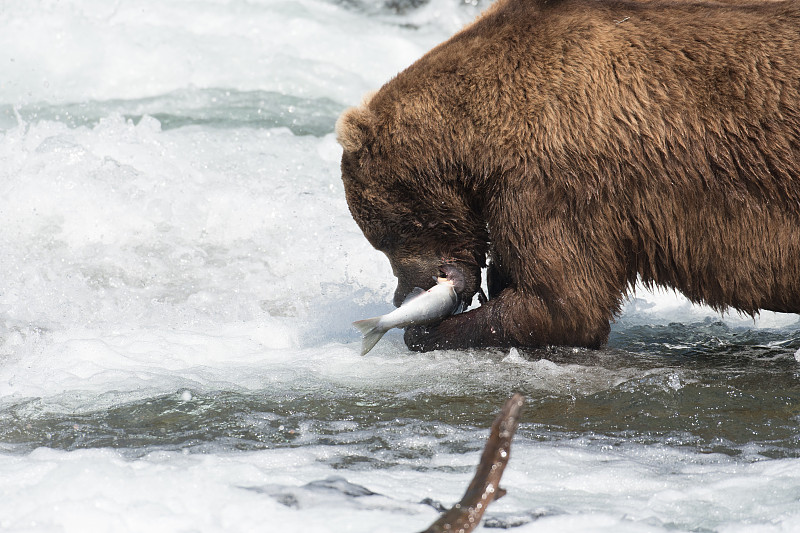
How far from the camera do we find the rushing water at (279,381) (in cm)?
269

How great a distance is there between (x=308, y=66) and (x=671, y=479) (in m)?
9.55

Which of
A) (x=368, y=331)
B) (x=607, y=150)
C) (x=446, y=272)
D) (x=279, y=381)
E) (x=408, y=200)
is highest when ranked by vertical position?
(x=607, y=150)

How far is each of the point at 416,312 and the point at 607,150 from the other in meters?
1.17

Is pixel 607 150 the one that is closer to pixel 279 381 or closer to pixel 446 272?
pixel 446 272

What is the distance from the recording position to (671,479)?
9.80 feet

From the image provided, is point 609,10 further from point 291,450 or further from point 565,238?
point 291,450

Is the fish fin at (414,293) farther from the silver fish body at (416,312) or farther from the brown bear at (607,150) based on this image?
the brown bear at (607,150)

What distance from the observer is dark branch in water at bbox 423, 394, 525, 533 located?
183 centimetres

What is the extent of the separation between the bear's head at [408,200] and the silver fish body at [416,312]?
9cm

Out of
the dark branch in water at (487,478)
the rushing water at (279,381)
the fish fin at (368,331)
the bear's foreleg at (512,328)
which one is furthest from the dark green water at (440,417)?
the dark branch in water at (487,478)

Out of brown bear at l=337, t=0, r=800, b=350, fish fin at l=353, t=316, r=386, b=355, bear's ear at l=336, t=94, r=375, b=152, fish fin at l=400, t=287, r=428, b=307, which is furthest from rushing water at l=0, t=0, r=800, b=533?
bear's ear at l=336, t=94, r=375, b=152

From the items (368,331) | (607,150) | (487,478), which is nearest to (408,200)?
(368,331)

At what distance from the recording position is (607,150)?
4.12 metres

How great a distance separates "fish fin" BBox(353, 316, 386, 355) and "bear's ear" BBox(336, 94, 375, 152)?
0.87 metres
